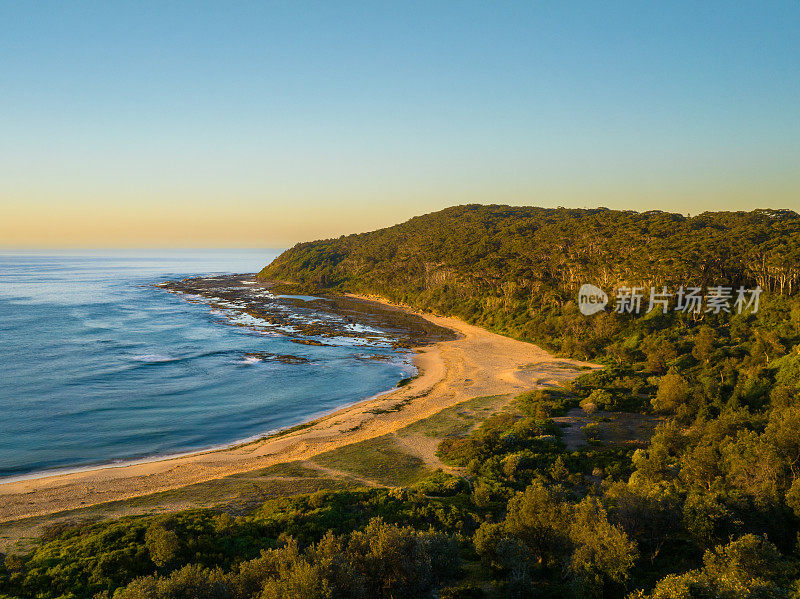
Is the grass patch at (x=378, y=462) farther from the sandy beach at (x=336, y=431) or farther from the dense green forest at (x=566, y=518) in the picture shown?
the dense green forest at (x=566, y=518)

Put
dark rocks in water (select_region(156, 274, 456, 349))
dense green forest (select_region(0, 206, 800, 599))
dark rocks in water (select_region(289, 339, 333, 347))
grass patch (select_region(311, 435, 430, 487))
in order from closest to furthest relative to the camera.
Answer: dense green forest (select_region(0, 206, 800, 599)) < grass patch (select_region(311, 435, 430, 487)) < dark rocks in water (select_region(289, 339, 333, 347)) < dark rocks in water (select_region(156, 274, 456, 349))

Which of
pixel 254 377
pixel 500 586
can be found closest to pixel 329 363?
pixel 254 377

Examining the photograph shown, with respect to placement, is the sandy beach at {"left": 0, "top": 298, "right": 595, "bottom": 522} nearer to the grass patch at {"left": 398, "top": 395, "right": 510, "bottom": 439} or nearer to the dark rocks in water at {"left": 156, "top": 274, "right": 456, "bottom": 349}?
the grass patch at {"left": 398, "top": 395, "right": 510, "bottom": 439}

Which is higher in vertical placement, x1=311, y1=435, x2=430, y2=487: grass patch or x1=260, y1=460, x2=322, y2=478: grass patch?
x1=311, y1=435, x2=430, y2=487: grass patch

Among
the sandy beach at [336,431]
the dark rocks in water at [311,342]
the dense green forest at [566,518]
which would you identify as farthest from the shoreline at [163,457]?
the dark rocks in water at [311,342]

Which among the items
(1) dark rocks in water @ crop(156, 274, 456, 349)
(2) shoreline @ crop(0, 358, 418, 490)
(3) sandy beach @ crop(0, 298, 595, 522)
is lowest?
(2) shoreline @ crop(0, 358, 418, 490)

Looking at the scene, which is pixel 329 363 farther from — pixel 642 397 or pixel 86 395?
pixel 642 397

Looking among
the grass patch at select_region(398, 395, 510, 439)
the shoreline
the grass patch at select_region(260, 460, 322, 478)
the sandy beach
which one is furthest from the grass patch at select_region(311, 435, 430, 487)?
the shoreline
